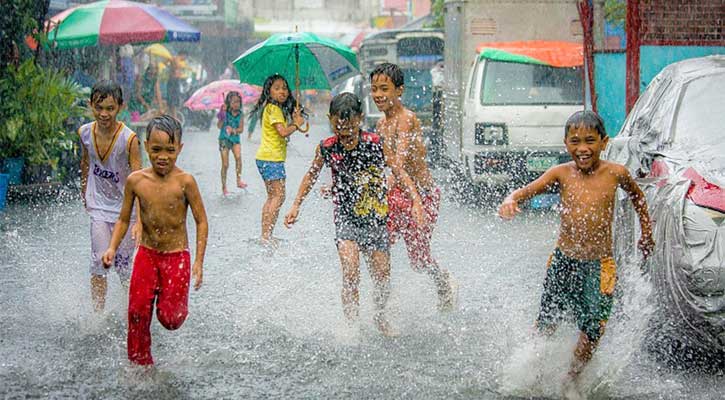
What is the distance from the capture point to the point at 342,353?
19.6 ft

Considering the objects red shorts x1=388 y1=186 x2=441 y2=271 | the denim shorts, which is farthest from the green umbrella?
red shorts x1=388 y1=186 x2=441 y2=271

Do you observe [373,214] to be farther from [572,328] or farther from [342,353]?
[572,328]

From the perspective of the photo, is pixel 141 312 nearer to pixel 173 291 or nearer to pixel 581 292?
pixel 173 291

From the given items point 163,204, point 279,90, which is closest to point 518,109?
point 279,90

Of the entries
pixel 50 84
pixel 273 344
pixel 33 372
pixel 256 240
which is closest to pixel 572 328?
pixel 273 344

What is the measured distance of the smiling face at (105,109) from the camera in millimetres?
6656

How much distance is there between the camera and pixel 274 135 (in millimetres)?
10227

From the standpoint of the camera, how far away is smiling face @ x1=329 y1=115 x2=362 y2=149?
6160 mm

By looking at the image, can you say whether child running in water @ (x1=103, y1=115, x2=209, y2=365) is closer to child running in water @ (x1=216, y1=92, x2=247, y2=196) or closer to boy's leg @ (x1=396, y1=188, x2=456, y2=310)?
boy's leg @ (x1=396, y1=188, x2=456, y2=310)

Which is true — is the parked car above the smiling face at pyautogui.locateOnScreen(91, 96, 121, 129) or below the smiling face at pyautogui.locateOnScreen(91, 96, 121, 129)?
below

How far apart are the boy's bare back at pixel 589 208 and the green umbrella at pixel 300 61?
589 cm

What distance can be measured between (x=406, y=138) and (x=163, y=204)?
1773mm

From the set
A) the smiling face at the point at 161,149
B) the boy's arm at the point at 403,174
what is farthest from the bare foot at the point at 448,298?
the smiling face at the point at 161,149

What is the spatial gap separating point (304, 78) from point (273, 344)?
19.1 ft
